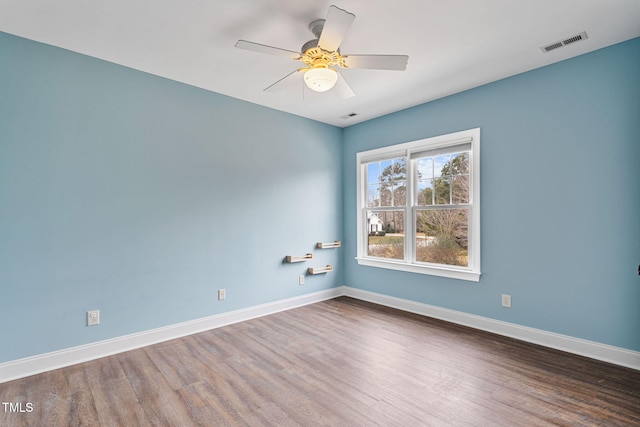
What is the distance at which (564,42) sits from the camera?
8.83 feet

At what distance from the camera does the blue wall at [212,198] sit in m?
2.66

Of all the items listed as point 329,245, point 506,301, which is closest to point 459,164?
point 506,301

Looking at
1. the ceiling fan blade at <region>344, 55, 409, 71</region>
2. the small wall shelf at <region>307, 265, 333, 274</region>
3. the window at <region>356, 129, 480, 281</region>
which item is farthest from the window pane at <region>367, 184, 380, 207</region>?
the ceiling fan blade at <region>344, 55, 409, 71</region>

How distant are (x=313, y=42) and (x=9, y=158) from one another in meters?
2.57

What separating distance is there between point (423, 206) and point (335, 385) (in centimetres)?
253

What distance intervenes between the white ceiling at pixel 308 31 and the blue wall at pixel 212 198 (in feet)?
0.97

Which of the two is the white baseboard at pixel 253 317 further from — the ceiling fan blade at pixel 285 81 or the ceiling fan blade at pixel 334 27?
the ceiling fan blade at pixel 334 27

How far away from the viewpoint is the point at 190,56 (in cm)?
291

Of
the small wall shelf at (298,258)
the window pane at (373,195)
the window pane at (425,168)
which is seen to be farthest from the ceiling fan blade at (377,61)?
the small wall shelf at (298,258)

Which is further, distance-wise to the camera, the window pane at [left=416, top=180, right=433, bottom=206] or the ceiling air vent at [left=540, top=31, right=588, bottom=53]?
the window pane at [left=416, top=180, right=433, bottom=206]

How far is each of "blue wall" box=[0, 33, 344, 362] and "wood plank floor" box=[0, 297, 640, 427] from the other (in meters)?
0.51

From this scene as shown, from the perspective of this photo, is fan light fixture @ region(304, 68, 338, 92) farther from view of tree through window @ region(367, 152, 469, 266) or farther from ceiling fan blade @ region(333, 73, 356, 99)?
view of tree through window @ region(367, 152, 469, 266)

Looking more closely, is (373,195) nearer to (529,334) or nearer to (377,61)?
(529,334)

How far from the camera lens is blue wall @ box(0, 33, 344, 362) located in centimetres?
262
